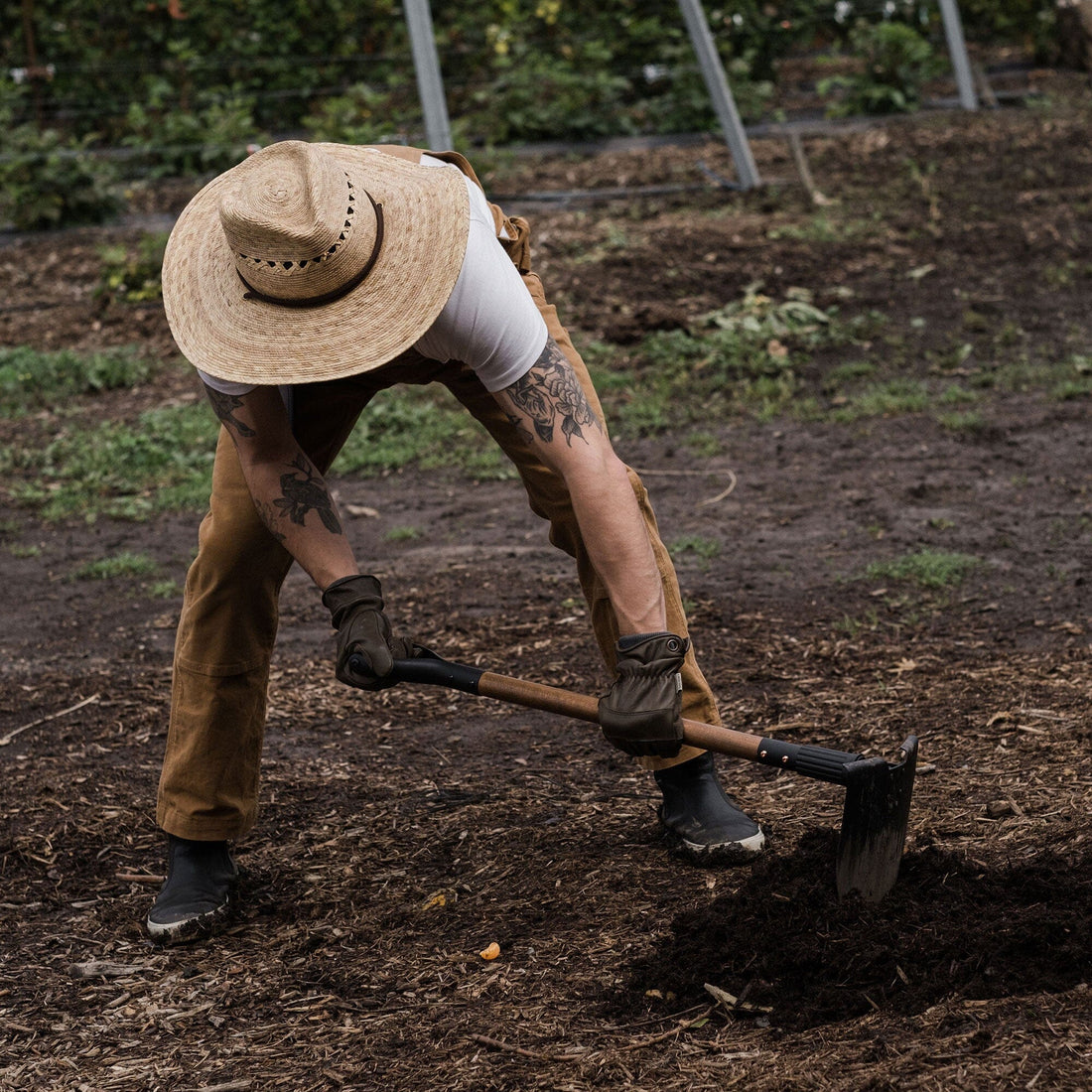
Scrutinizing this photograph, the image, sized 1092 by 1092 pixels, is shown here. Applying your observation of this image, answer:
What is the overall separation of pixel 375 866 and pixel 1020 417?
421cm

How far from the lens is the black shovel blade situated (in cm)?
275

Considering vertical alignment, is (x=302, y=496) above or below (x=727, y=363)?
above

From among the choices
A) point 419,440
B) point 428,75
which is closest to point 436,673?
point 419,440

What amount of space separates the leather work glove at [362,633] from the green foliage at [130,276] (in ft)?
20.7

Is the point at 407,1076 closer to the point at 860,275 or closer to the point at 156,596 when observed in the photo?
the point at 156,596

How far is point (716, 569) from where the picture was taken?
508 centimetres

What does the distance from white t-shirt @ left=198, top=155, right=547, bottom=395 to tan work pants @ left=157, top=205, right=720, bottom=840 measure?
226 millimetres

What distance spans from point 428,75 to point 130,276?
2.35m

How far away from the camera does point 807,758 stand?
2.81m

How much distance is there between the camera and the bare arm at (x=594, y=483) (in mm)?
2750

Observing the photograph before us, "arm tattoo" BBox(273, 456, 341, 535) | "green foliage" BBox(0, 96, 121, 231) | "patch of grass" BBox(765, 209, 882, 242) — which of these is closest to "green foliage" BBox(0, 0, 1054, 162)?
"green foliage" BBox(0, 96, 121, 231)

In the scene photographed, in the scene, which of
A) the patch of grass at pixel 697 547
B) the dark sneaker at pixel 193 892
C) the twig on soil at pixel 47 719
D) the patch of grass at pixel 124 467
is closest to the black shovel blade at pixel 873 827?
the dark sneaker at pixel 193 892

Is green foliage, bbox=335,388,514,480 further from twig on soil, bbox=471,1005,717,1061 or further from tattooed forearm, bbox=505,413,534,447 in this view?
twig on soil, bbox=471,1005,717,1061

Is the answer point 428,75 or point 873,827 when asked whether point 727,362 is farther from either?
point 873,827
